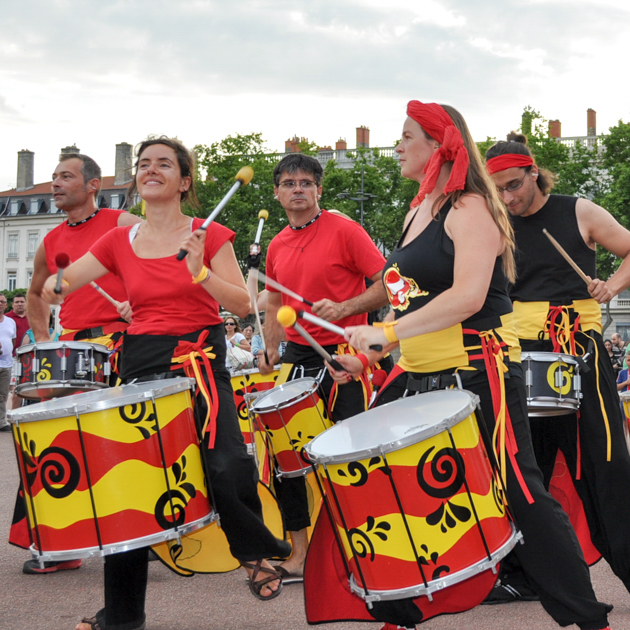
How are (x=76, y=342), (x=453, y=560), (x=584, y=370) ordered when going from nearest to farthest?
(x=453, y=560) → (x=584, y=370) → (x=76, y=342)

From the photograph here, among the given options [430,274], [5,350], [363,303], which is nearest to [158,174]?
[363,303]

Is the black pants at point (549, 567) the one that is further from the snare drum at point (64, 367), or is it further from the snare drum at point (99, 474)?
the snare drum at point (64, 367)

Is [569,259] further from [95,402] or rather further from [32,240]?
[32,240]

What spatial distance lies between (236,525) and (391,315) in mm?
1037

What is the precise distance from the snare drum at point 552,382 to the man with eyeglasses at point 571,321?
4 cm

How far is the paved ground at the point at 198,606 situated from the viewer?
156 inches

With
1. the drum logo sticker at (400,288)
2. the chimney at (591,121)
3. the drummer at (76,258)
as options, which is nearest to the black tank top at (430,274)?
the drum logo sticker at (400,288)

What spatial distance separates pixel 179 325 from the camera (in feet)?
12.6

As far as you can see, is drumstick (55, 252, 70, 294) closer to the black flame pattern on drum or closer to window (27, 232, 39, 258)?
the black flame pattern on drum

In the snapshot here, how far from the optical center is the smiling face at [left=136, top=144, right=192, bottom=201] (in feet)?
13.0

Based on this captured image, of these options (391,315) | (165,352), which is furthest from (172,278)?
(391,315)

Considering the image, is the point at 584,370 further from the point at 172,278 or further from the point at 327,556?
the point at 172,278

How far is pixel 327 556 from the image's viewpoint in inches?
132

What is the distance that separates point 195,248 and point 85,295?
5.39ft
